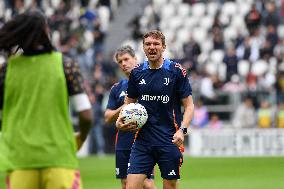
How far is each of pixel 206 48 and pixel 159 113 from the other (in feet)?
69.7

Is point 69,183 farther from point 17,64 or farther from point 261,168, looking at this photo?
point 261,168

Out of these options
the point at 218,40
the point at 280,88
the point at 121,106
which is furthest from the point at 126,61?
the point at 218,40

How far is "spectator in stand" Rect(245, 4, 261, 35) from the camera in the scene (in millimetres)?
30984

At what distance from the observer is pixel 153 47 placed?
382 inches

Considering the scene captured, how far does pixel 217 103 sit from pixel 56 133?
70.5 ft

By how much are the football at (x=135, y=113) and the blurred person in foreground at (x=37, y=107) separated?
3.06 metres

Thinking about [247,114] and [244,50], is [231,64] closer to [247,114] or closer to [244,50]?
[244,50]

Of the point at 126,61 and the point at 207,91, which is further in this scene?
the point at 207,91

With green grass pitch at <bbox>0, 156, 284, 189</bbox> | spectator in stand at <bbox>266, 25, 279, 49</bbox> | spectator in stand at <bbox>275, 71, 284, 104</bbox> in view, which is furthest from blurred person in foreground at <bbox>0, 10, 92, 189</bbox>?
spectator in stand at <bbox>266, 25, 279, 49</bbox>

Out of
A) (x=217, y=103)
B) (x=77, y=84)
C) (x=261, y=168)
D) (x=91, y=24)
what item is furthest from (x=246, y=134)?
(x=77, y=84)

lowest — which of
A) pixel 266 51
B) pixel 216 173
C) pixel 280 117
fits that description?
pixel 216 173

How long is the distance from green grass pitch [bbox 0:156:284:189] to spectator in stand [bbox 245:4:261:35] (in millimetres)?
7417

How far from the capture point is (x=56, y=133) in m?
6.43

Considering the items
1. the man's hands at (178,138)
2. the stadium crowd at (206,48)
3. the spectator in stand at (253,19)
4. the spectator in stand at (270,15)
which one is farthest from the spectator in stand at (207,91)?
the man's hands at (178,138)
